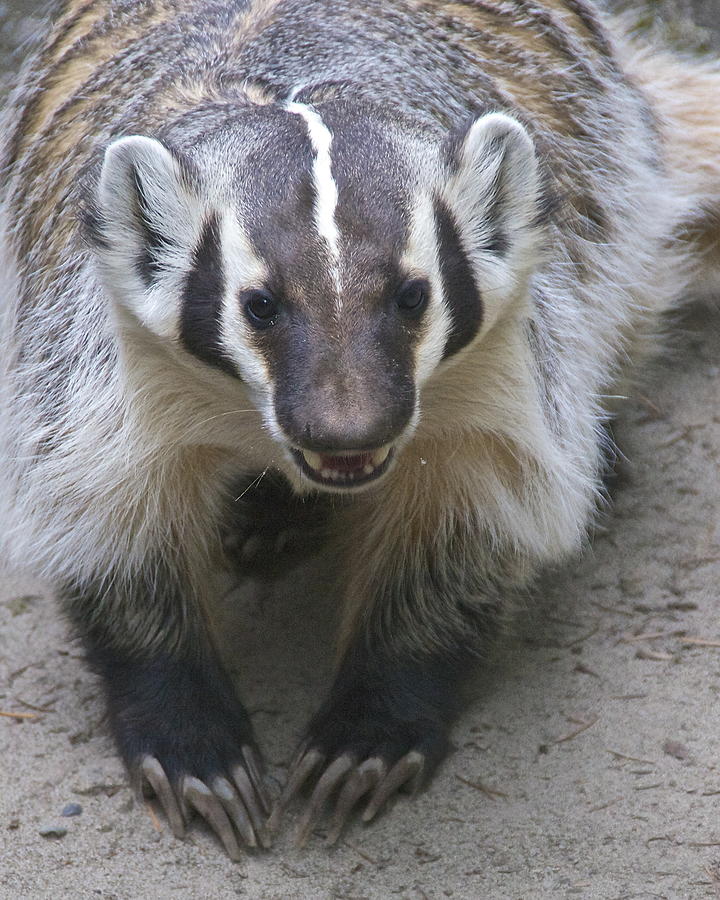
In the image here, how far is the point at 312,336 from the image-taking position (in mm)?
2279

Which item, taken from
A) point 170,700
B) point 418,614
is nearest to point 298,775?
point 170,700

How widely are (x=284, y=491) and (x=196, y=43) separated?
3.66ft

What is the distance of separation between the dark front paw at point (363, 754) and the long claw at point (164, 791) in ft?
0.63

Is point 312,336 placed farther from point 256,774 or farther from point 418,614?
point 256,774

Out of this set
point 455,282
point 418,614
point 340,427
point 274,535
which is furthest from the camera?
point 274,535

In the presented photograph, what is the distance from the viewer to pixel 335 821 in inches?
118

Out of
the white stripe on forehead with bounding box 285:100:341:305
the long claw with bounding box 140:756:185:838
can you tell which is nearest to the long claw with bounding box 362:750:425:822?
the long claw with bounding box 140:756:185:838

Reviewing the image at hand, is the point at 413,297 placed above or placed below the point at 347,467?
above

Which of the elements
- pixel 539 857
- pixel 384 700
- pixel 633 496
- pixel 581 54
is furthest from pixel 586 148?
pixel 539 857

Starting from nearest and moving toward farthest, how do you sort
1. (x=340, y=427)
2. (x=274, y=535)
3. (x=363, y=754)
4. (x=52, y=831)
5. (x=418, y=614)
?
1. (x=340, y=427)
2. (x=52, y=831)
3. (x=363, y=754)
4. (x=418, y=614)
5. (x=274, y=535)

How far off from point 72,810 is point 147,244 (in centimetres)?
125

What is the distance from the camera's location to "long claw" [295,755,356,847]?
9.79 ft

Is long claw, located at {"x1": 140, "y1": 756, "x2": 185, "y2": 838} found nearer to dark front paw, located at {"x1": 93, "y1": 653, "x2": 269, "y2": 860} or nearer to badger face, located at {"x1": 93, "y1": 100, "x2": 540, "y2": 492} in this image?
dark front paw, located at {"x1": 93, "y1": 653, "x2": 269, "y2": 860}

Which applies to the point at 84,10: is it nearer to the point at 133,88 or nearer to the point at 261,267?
the point at 133,88
